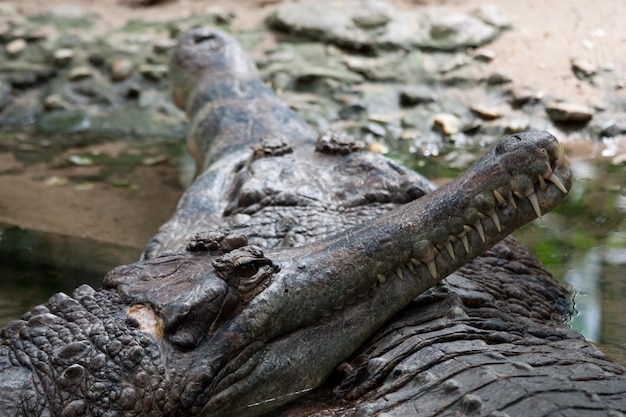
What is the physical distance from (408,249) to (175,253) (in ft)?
2.93

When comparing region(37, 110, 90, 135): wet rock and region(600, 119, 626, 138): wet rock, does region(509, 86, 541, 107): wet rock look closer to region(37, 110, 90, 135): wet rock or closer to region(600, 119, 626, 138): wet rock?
region(600, 119, 626, 138): wet rock

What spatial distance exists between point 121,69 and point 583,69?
4.97 m

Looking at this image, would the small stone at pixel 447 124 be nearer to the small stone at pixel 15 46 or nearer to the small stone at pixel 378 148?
the small stone at pixel 378 148

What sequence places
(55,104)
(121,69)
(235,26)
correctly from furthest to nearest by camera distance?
(235,26)
(121,69)
(55,104)

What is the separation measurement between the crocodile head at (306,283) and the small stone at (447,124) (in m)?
4.71

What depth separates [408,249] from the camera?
2984 millimetres

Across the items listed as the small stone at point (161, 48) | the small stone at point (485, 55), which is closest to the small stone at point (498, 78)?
the small stone at point (485, 55)

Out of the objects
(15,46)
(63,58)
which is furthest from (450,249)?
(15,46)

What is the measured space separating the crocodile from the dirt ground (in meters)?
2.42

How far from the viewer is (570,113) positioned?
742cm

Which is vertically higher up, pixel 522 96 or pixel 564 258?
pixel 564 258

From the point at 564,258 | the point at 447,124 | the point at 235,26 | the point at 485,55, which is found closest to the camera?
the point at 564,258

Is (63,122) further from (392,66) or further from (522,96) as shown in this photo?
(522,96)

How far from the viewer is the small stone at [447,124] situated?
25.1 feet
